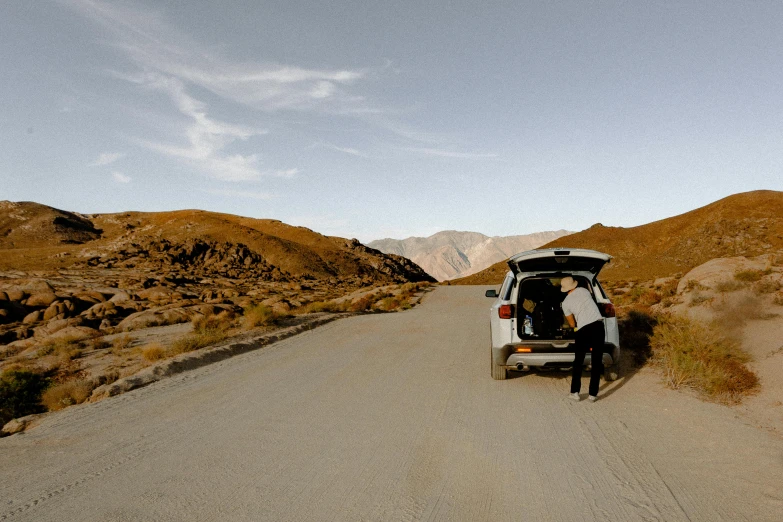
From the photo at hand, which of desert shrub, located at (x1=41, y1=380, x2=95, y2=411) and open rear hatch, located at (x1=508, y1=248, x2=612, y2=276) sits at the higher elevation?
open rear hatch, located at (x1=508, y1=248, x2=612, y2=276)

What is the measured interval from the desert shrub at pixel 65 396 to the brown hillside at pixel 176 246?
5047 centimetres

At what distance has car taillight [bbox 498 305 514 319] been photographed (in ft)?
24.1

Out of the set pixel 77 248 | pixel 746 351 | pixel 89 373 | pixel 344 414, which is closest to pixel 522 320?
pixel 344 414

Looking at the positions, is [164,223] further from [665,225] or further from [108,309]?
[665,225]

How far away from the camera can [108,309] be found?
24375 mm

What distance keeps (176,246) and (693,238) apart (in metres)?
68.6

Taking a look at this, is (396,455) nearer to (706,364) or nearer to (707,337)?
(706,364)

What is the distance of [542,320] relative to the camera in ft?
25.5

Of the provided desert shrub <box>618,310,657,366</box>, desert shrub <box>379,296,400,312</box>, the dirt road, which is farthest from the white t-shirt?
desert shrub <box>379,296,400,312</box>

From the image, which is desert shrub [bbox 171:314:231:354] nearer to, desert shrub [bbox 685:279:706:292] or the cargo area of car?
the cargo area of car

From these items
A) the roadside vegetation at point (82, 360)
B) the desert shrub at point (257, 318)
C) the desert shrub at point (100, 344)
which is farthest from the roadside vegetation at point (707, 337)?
the desert shrub at point (100, 344)

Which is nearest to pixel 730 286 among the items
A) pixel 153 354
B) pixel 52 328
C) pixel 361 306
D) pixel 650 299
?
pixel 650 299

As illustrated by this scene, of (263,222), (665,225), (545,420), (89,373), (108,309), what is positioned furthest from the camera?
(263,222)

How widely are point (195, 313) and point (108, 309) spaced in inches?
279
